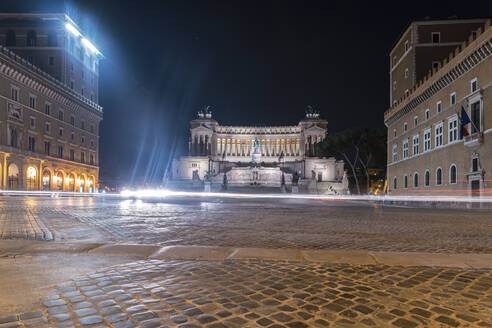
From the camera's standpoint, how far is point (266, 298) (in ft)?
12.6

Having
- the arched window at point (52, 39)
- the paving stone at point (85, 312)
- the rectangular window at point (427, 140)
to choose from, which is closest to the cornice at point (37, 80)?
the arched window at point (52, 39)

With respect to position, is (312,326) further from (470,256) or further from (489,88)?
(489,88)

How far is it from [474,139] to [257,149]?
64.5 metres

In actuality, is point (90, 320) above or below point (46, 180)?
below

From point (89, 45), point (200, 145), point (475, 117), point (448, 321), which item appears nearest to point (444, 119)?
point (475, 117)

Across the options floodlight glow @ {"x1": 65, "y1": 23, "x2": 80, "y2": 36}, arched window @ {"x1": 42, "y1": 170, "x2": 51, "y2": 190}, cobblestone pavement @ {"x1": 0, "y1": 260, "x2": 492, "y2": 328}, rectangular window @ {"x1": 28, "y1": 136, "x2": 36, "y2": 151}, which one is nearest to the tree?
arched window @ {"x1": 42, "y1": 170, "x2": 51, "y2": 190}

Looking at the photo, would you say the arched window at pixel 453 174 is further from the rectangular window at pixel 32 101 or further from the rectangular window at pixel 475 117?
the rectangular window at pixel 32 101

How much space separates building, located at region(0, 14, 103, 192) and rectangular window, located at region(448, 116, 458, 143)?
48869 millimetres

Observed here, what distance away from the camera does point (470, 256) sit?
6.10 m

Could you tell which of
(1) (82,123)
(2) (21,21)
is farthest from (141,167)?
(2) (21,21)

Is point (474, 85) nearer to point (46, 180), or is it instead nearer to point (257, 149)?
point (46, 180)

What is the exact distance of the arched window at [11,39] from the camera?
59.5m

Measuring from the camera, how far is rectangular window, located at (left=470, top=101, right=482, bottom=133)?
27.9 meters

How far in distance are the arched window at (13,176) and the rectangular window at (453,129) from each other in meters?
49.4
